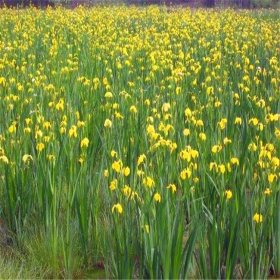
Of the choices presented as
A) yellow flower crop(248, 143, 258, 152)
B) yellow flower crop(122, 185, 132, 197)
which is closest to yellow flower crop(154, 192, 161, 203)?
yellow flower crop(122, 185, 132, 197)

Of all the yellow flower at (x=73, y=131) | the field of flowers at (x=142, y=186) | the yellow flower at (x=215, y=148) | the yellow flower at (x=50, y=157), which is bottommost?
the field of flowers at (x=142, y=186)

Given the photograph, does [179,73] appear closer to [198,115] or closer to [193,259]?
[198,115]

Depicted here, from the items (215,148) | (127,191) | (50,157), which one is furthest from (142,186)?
(50,157)

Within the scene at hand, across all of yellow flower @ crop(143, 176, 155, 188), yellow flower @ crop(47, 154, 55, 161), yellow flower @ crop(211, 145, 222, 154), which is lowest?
yellow flower @ crop(47, 154, 55, 161)

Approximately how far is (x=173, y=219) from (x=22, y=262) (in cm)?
95

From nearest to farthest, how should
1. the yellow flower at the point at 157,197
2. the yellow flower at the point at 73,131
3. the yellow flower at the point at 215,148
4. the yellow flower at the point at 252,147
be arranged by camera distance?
the yellow flower at the point at 157,197 < the yellow flower at the point at 215,148 < the yellow flower at the point at 252,147 < the yellow flower at the point at 73,131

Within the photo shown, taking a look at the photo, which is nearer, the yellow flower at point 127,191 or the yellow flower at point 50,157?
the yellow flower at point 127,191

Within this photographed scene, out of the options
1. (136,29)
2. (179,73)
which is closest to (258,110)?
(179,73)

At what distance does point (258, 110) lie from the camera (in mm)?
4543

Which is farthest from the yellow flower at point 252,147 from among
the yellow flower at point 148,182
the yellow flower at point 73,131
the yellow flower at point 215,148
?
the yellow flower at point 73,131

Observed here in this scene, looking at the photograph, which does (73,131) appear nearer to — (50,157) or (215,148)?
(50,157)

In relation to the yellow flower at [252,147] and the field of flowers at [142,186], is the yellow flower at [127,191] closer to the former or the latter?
the field of flowers at [142,186]

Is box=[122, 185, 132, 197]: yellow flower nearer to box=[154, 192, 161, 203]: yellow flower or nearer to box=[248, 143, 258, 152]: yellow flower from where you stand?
box=[154, 192, 161, 203]: yellow flower

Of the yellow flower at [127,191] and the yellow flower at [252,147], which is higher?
the yellow flower at [252,147]
